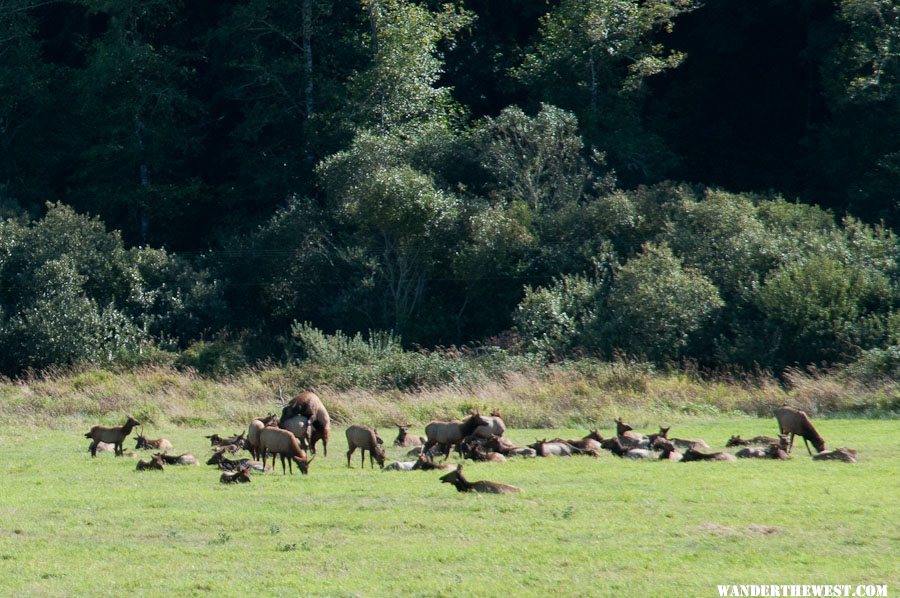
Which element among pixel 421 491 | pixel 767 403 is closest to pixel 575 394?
pixel 767 403

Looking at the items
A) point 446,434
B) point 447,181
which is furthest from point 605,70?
point 446,434

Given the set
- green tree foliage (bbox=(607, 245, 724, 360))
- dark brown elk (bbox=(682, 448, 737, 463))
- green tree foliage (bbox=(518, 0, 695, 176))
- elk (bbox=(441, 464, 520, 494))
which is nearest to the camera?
elk (bbox=(441, 464, 520, 494))

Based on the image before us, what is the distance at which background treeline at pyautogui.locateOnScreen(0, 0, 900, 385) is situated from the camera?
44.1m

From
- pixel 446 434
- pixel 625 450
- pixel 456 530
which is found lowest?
pixel 456 530

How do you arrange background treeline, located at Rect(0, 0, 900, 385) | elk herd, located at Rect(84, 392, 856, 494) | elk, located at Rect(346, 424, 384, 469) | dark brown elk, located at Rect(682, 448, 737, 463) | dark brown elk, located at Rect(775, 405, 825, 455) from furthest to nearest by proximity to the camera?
background treeline, located at Rect(0, 0, 900, 385), dark brown elk, located at Rect(775, 405, 825, 455), elk, located at Rect(346, 424, 384, 469), dark brown elk, located at Rect(682, 448, 737, 463), elk herd, located at Rect(84, 392, 856, 494)

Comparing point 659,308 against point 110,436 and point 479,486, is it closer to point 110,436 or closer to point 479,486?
point 110,436

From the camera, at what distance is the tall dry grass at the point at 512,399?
32.7m

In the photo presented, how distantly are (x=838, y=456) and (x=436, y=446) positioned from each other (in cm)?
725

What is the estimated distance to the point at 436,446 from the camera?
24.7 meters

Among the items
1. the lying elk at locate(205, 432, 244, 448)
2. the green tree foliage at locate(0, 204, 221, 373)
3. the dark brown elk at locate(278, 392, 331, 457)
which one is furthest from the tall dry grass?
the green tree foliage at locate(0, 204, 221, 373)

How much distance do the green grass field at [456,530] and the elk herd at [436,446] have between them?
1.72ft

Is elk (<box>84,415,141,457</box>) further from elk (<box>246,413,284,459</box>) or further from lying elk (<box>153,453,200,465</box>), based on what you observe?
elk (<box>246,413,284,459</box>)

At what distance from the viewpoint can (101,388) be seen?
1528 inches

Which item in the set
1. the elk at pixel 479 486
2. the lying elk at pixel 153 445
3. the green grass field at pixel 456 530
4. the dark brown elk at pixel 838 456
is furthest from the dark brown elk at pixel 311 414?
the dark brown elk at pixel 838 456
